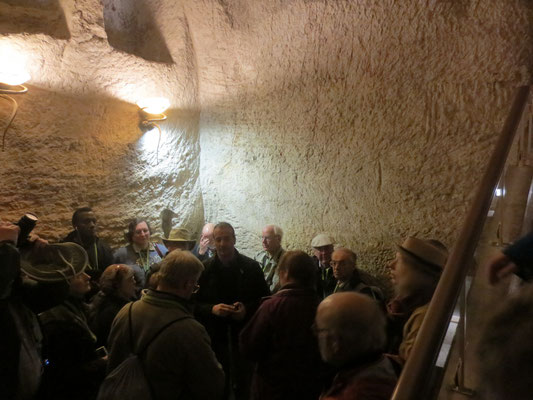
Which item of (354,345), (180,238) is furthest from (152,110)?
(354,345)

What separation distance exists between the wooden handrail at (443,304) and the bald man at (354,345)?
13.3 inches

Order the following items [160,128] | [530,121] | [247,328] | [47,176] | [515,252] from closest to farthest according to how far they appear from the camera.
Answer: [515,252] → [247,328] → [530,121] → [47,176] → [160,128]

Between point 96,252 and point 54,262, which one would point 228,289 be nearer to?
point 54,262

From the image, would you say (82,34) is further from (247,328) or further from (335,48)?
(247,328)

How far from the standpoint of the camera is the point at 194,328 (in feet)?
6.66

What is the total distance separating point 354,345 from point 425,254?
0.74 m

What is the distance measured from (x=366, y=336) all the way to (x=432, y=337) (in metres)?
0.41

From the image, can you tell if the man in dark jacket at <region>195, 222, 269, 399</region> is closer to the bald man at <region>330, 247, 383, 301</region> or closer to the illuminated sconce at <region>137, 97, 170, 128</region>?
the bald man at <region>330, 247, 383, 301</region>

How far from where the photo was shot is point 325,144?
454 cm

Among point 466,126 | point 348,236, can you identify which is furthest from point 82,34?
point 466,126

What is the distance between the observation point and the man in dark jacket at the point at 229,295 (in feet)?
10.5

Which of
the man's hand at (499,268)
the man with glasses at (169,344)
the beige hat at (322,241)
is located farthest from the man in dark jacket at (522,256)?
the beige hat at (322,241)

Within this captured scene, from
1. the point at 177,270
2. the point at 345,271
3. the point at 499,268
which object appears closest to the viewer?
the point at 499,268

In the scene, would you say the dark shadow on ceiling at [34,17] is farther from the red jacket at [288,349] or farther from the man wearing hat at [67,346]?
the red jacket at [288,349]
